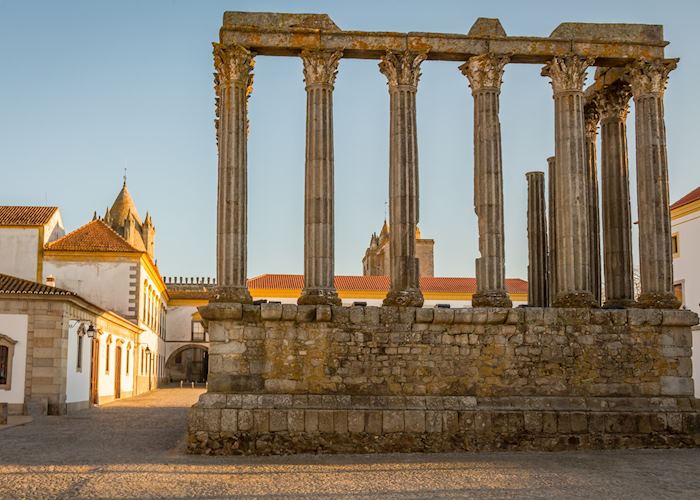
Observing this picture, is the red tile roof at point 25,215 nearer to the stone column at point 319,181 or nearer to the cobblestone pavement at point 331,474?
the cobblestone pavement at point 331,474

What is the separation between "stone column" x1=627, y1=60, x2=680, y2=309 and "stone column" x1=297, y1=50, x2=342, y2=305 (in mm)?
6357

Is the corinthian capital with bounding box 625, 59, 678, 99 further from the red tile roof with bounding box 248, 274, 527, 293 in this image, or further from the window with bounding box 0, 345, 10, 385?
the red tile roof with bounding box 248, 274, 527, 293

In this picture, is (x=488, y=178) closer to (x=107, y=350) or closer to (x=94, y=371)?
(x=94, y=371)

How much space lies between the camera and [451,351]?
16156mm

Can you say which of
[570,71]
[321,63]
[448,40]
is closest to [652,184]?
[570,71]

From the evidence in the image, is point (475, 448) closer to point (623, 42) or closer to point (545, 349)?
point (545, 349)

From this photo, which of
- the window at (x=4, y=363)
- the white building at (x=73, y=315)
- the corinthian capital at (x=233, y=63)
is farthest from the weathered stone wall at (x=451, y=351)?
the window at (x=4, y=363)

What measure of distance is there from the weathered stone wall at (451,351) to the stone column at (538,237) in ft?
14.4

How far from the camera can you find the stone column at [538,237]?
68.5 ft

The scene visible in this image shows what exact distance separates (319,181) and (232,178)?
1700mm

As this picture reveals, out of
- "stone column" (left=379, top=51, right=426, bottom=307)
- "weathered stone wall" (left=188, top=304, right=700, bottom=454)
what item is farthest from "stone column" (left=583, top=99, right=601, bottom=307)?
"stone column" (left=379, top=51, right=426, bottom=307)

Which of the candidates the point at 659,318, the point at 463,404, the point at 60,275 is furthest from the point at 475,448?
the point at 60,275

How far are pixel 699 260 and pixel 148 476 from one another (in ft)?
91.9

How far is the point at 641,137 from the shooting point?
691 inches
